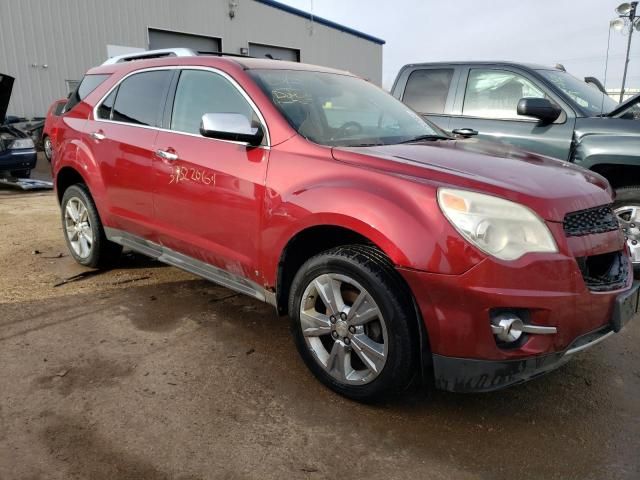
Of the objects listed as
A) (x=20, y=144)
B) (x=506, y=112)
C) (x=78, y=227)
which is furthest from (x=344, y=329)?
(x=20, y=144)

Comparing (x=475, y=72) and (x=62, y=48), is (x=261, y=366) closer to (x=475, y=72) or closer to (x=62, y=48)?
(x=475, y=72)

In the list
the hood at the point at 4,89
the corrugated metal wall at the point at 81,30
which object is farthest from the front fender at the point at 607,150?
the corrugated metal wall at the point at 81,30

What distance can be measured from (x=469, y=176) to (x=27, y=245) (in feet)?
16.2

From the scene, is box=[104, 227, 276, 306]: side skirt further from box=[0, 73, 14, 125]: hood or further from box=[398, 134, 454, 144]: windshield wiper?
box=[0, 73, 14, 125]: hood

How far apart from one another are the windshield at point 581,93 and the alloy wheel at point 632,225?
949 millimetres

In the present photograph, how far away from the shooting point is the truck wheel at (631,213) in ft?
15.1

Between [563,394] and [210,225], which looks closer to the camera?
[563,394]

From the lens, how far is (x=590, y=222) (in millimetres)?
2553

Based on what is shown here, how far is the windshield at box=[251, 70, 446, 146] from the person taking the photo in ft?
10.3

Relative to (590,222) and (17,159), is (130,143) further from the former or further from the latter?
(17,159)

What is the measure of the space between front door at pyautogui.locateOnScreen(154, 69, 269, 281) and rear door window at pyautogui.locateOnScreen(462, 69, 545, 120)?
9.82ft

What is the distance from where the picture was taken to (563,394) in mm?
2883

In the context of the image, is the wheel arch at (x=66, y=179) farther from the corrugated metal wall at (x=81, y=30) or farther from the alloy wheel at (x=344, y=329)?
the corrugated metal wall at (x=81, y=30)

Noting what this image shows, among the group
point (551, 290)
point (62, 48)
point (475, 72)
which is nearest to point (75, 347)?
point (551, 290)
